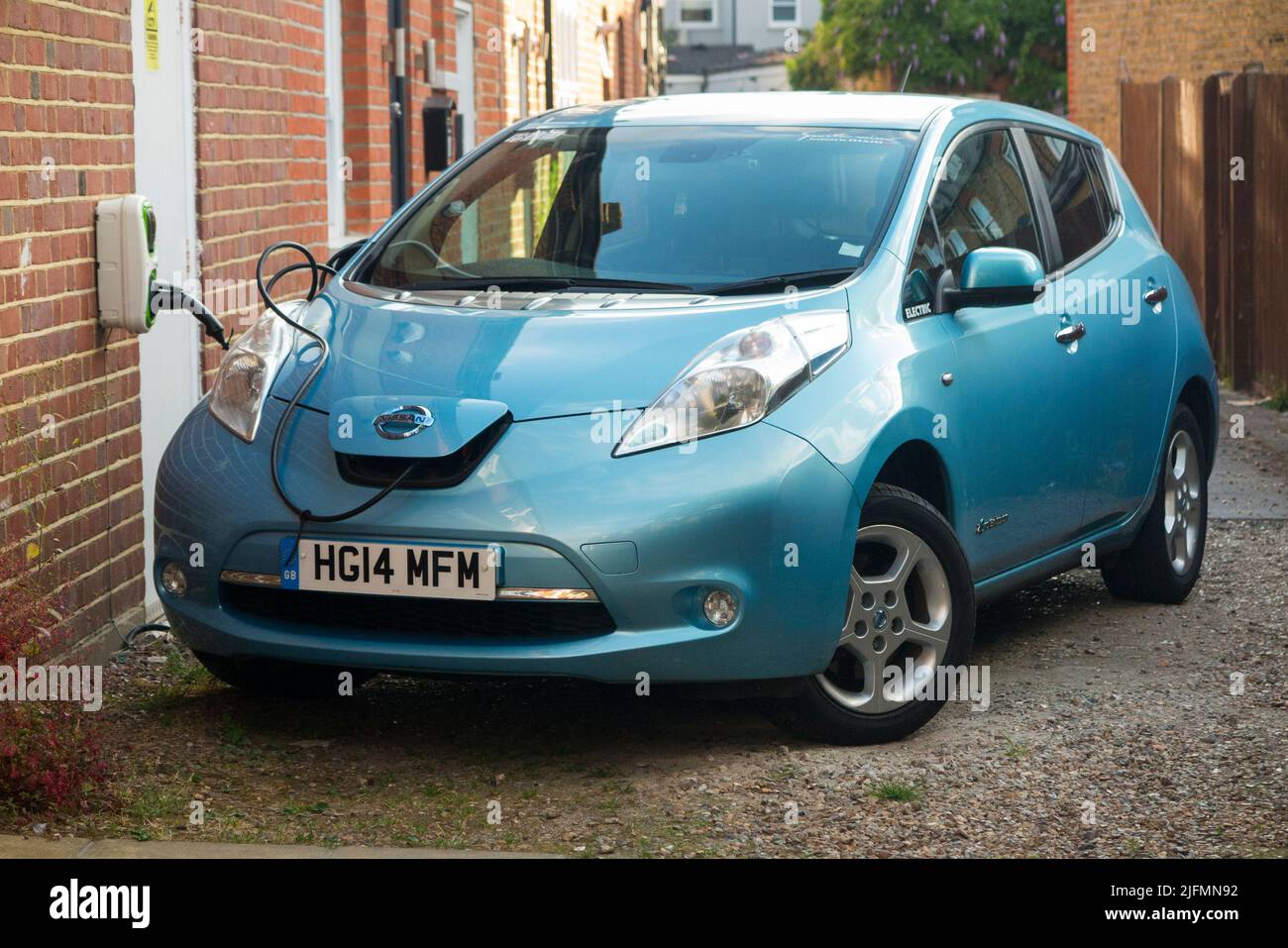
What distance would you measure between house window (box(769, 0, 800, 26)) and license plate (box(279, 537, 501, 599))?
221ft

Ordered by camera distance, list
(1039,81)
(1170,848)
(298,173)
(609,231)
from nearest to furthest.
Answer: (1170,848)
(609,231)
(298,173)
(1039,81)

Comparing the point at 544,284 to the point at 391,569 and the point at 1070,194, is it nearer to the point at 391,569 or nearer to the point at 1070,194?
the point at 391,569

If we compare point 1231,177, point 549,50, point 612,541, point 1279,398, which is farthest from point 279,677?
point 549,50

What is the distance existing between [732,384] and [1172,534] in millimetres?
2980

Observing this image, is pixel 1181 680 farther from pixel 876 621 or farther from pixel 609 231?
pixel 609 231

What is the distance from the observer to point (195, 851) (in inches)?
164

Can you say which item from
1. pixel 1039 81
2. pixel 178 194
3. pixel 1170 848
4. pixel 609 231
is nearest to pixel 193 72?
pixel 178 194

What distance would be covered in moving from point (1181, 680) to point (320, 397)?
9.39 ft

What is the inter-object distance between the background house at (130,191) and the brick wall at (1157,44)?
35.1 feet

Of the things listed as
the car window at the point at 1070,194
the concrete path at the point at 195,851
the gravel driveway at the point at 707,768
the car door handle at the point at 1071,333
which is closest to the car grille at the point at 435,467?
the gravel driveway at the point at 707,768

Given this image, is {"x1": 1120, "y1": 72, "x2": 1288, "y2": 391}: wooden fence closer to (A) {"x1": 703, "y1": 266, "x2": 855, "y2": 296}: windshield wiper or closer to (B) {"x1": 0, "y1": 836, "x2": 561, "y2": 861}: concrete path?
(A) {"x1": 703, "y1": 266, "x2": 855, "y2": 296}: windshield wiper

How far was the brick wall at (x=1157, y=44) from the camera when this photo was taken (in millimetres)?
18984

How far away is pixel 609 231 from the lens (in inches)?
233

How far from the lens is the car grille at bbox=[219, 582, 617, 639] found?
4.84m
